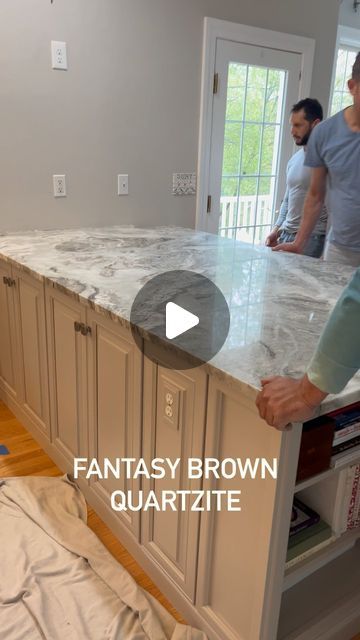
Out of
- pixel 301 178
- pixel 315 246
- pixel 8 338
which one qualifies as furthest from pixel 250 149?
pixel 8 338

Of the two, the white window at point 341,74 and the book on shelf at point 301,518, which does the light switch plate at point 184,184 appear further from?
the book on shelf at point 301,518

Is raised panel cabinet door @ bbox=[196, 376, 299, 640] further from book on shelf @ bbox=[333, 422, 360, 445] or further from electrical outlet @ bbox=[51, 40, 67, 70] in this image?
electrical outlet @ bbox=[51, 40, 67, 70]

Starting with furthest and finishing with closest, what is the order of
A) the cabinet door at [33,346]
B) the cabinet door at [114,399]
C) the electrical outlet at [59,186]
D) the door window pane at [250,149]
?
the door window pane at [250,149] → the electrical outlet at [59,186] → the cabinet door at [33,346] → the cabinet door at [114,399]

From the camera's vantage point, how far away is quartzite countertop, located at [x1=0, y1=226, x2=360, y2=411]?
1.25m

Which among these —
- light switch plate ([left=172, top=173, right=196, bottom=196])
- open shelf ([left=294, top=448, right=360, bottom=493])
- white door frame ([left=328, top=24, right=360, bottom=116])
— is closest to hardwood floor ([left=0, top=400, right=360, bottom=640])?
open shelf ([left=294, top=448, right=360, bottom=493])

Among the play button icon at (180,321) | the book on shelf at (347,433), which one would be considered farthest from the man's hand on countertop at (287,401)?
the book on shelf at (347,433)

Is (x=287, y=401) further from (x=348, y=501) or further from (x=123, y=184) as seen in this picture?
(x=123, y=184)

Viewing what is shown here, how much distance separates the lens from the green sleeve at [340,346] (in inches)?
35.0

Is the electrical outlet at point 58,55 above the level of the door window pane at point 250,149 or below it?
above

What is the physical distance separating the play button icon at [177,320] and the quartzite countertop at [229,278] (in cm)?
12

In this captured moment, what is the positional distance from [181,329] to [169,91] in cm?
232

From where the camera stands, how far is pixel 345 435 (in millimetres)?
1314

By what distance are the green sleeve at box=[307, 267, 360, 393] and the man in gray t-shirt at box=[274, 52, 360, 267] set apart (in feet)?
5.04

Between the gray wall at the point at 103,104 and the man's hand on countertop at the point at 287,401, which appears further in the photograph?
the gray wall at the point at 103,104
